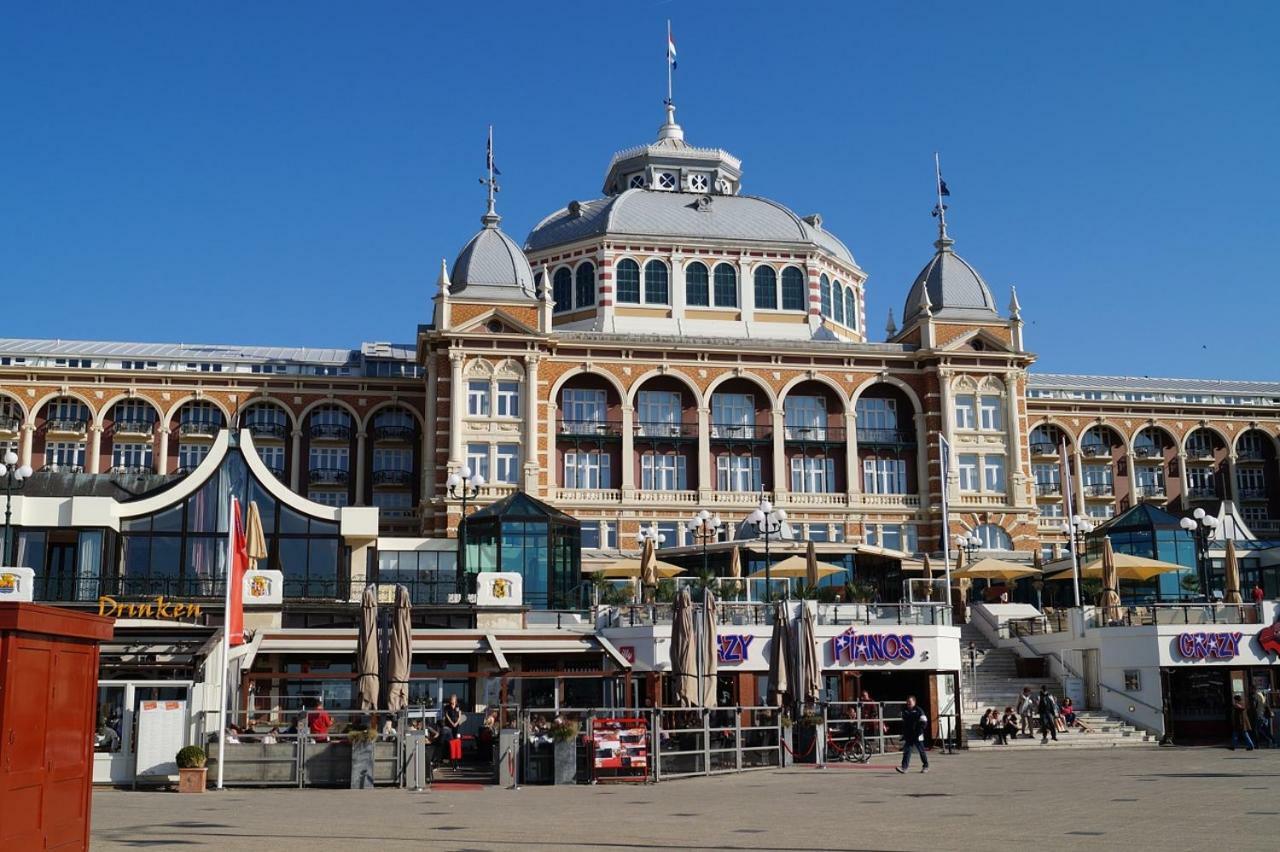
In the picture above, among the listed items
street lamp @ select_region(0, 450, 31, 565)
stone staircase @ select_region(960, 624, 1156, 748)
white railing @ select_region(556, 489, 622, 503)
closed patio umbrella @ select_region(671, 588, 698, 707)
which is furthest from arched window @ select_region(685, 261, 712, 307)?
closed patio umbrella @ select_region(671, 588, 698, 707)

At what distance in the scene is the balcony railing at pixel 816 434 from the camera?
212ft

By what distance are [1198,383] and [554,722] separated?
65419 millimetres

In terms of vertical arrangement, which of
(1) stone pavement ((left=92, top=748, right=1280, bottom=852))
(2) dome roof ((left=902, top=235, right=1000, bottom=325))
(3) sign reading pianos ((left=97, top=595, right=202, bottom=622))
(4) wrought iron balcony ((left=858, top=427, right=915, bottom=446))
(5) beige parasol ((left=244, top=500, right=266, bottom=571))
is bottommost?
(1) stone pavement ((left=92, top=748, right=1280, bottom=852))

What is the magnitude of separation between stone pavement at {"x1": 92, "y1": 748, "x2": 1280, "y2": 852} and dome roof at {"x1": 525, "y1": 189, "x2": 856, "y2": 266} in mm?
43446

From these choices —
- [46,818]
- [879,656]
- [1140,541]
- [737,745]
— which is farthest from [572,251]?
[46,818]

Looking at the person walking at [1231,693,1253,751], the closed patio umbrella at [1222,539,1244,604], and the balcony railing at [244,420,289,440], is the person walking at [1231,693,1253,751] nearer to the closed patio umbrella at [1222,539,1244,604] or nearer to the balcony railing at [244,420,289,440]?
the closed patio umbrella at [1222,539,1244,604]

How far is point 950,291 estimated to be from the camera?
66.1 meters

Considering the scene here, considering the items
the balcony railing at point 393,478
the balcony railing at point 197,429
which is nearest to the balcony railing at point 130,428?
the balcony railing at point 197,429

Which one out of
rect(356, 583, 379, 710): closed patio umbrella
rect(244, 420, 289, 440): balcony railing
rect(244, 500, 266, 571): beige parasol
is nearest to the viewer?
rect(356, 583, 379, 710): closed patio umbrella

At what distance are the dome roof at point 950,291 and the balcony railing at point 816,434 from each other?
6.99m

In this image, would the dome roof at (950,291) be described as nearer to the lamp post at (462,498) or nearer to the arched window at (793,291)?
the arched window at (793,291)

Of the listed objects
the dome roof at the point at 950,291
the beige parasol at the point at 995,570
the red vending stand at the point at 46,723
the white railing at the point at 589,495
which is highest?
the dome roof at the point at 950,291

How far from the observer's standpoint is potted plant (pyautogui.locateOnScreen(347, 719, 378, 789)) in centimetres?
2536

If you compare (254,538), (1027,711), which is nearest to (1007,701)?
(1027,711)
